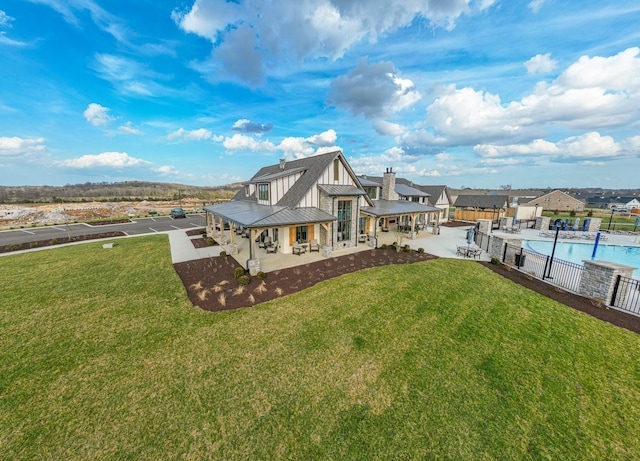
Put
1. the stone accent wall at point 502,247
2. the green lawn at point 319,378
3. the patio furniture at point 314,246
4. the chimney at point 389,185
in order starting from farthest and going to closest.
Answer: the chimney at point 389,185 < the patio furniture at point 314,246 < the stone accent wall at point 502,247 < the green lawn at point 319,378

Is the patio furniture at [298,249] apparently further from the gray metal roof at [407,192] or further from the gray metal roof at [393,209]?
the gray metal roof at [407,192]

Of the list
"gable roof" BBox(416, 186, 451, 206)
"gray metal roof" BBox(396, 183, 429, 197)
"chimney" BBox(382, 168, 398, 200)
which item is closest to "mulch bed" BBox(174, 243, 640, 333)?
"chimney" BBox(382, 168, 398, 200)

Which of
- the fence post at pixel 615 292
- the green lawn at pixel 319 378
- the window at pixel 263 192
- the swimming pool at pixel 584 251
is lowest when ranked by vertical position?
the green lawn at pixel 319 378

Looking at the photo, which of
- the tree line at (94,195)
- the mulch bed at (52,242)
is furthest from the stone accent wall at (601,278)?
the tree line at (94,195)

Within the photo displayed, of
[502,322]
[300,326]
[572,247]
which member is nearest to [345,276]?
[300,326]

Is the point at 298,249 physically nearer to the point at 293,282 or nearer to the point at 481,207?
the point at 293,282
